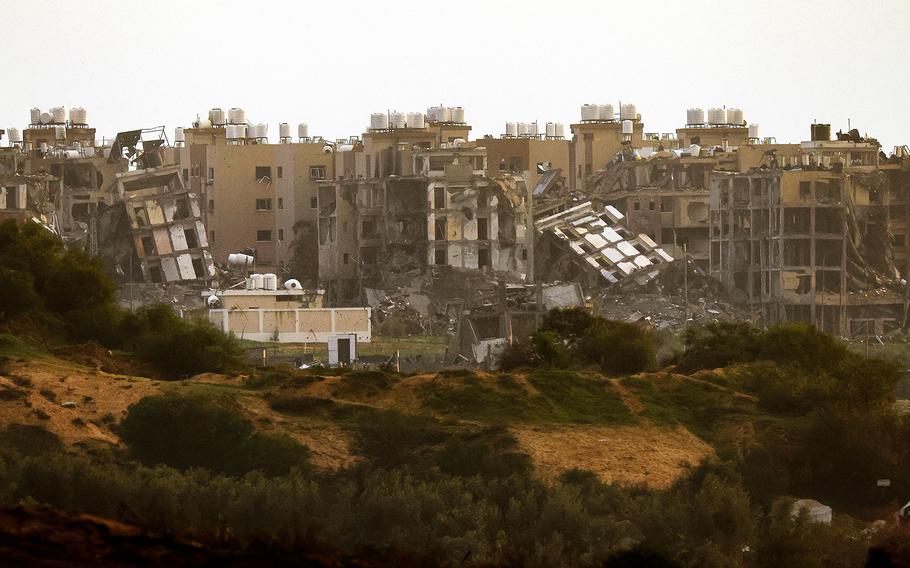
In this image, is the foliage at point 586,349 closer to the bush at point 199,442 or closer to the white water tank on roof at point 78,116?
the bush at point 199,442

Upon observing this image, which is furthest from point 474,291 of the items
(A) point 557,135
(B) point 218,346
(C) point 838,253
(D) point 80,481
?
(D) point 80,481

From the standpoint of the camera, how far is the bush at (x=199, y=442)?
41.6 meters

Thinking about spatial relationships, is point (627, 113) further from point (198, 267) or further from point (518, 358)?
point (518, 358)

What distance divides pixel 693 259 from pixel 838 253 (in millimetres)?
11084

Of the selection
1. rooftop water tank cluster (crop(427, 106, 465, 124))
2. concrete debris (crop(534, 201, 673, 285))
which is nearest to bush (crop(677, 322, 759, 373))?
concrete debris (crop(534, 201, 673, 285))

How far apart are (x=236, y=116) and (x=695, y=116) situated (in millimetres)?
22993

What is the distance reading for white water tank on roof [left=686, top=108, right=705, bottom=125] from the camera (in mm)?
140000

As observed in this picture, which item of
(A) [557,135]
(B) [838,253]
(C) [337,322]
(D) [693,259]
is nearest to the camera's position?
(C) [337,322]

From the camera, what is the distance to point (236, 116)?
134250 mm

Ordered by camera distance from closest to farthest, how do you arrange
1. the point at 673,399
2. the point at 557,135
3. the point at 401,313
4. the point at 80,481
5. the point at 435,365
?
the point at 80,481, the point at 673,399, the point at 435,365, the point at 401,313, the point at 557,135

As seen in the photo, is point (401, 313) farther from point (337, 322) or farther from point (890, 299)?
point (890, 299)

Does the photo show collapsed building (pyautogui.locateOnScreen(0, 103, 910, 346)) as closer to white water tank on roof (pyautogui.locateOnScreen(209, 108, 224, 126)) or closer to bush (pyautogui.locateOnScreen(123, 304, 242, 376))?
white water tank on roof (pyautogui.locateOnScreen(209, 108, 224, 126))

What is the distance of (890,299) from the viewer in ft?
340

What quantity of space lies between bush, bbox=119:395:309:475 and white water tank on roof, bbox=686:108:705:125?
9899cm
